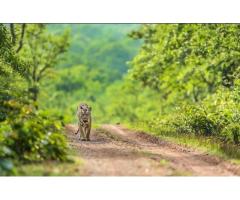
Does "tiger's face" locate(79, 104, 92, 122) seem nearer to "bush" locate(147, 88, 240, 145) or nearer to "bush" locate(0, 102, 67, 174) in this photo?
"bush" locate(147, 88, 240, 145)

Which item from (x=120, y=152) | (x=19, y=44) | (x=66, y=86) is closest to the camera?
(x=120, y=152)

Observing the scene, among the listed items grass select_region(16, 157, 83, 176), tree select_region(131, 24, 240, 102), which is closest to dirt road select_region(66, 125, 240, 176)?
grass select_region(16, 157, 83, 176)

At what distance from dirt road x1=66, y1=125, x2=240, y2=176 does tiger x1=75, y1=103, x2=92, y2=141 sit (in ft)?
1.11

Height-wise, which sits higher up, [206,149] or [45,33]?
[45,33]

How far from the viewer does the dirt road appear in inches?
640

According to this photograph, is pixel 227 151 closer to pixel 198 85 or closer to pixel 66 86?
pixel 198 85

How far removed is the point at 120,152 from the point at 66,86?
9055cm

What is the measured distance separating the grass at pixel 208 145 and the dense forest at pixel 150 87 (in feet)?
0.12

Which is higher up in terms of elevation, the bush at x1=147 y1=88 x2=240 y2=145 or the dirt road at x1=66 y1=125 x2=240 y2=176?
the bush at x1=147 y1=88 x2=240 y2=145

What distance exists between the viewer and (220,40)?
32031 millimetres

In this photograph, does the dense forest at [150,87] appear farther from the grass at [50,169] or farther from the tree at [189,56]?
the grass at [50,169]

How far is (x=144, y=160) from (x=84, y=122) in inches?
292

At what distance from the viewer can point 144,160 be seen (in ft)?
57.8
